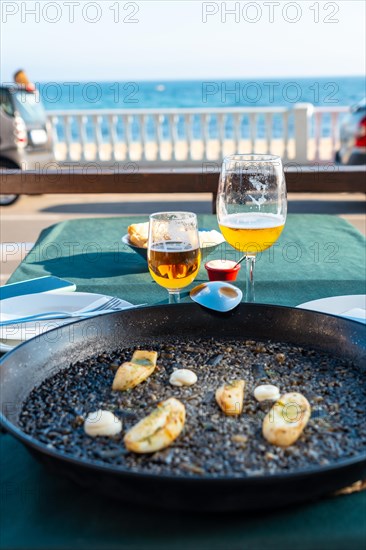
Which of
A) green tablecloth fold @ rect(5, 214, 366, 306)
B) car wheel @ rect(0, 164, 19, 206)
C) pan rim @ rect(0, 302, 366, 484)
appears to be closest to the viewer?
pan rim @ rect(0, 302, 366, 484)

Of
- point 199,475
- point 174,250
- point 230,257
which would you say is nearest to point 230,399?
point 199,475

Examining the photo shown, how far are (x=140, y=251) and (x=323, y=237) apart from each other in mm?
680

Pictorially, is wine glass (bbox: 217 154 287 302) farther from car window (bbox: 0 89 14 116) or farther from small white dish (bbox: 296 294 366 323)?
car window (bbox: 0 89 14 116)

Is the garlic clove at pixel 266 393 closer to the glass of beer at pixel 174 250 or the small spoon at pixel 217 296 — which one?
the small spoon at pixel 217 296

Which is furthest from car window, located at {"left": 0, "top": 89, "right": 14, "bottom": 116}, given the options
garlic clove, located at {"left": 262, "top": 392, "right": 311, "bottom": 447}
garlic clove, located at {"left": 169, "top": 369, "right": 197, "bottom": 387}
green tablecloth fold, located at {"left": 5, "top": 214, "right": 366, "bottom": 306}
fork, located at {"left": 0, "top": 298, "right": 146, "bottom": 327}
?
garlic clove, located at {"left": 262, "top": 392, "right": 311, "bottom": 447}

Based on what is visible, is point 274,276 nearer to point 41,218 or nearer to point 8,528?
point 8,528

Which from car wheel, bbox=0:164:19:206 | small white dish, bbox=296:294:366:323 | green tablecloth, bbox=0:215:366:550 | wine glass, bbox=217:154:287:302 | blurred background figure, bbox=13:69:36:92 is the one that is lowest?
car wheel, bbox=0:164:19:206

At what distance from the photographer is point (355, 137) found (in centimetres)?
698

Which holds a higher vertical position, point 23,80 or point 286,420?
point 23,80

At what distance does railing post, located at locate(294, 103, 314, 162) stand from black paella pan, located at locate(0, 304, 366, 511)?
882 centimetres

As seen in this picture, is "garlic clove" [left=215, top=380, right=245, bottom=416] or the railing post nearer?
"garlic clove" [left=215, top=380, right=245, bottom=416]

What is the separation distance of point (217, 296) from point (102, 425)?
1.26 ft

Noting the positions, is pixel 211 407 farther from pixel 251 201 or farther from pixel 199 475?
pixel 251 201

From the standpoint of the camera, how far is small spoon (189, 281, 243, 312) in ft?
3.36
